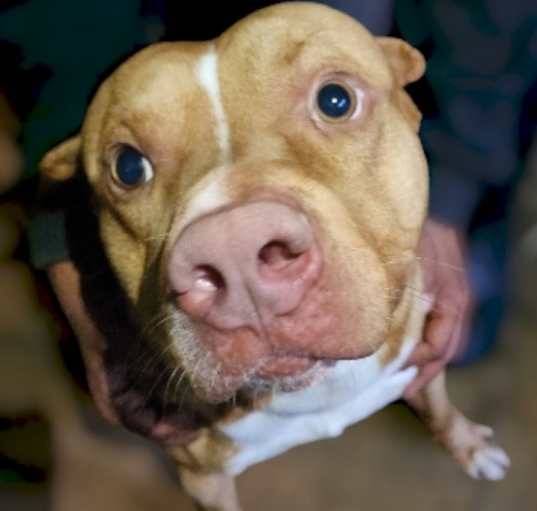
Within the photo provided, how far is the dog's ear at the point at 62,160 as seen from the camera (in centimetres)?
141

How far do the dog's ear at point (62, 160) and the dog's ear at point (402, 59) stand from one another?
20.0 inches

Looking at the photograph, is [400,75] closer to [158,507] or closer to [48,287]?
[48,287]

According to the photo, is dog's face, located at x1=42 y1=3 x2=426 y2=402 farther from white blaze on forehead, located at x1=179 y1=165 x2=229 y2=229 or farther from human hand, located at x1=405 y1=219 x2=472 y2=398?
human hand, located at x1=405 y1=219 x2=472 y2=398

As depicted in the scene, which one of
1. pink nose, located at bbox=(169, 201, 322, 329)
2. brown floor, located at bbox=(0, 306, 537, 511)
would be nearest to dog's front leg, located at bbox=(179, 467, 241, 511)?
brown floor, located at bbox=(0, 306, 537, 511)

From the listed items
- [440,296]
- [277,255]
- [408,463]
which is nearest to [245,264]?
[277,255]

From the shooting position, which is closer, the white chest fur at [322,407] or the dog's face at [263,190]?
the dog's face at [263,190]

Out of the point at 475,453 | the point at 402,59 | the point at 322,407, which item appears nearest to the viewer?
the point at 402,59

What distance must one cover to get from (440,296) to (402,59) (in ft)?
1.66

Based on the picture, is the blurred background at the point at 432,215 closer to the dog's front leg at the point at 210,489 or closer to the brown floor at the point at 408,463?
the brown floor at the point at 408,463

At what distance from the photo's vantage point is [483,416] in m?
1.97

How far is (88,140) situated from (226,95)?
0.92ft

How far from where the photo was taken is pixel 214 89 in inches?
46.5

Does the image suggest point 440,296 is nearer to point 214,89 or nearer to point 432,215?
point 432,215

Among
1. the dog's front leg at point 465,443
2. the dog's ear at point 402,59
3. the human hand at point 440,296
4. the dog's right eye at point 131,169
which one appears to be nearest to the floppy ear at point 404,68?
the dog's ear at point 402,59
